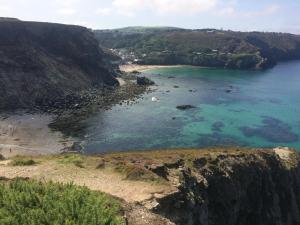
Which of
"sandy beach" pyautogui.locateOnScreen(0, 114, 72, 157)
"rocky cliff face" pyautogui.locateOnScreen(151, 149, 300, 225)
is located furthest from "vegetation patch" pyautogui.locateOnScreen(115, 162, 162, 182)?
"sandy beach" pyautogui.locateOnScreen(0, 114, 72, 157)

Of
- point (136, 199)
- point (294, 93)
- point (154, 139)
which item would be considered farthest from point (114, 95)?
point (136, 199)

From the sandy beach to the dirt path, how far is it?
36717 millimetres

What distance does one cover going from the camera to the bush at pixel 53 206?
23.9 metres

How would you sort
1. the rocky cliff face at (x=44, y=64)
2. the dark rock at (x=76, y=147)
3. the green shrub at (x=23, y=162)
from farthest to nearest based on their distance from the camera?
the rocky cliff face at (x=44, y=64) → the dark rock at (x=76, y=147) → the green shrub at (x=23, y=162)

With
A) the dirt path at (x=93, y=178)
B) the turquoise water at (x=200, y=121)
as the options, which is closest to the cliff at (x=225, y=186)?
the dirt path at (x=93, y=178)

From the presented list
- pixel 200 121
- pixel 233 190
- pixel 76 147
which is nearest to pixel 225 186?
pixel 233 190

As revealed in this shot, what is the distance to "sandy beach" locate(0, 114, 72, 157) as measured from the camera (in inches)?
3203

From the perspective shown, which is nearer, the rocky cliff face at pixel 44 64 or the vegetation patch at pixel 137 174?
the vegetation patch at pixel 137 174

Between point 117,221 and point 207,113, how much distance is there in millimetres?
97657

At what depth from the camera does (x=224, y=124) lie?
10838cm

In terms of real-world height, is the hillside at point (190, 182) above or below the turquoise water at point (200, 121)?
above

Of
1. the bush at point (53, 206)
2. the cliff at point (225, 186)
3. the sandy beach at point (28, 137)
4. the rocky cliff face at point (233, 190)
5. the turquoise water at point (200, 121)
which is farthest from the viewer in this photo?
the turquoise water at point (200, 121)

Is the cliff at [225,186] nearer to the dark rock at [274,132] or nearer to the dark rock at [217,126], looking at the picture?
the dark rock at [274,132]

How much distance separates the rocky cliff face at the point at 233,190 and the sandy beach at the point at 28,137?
128ft
